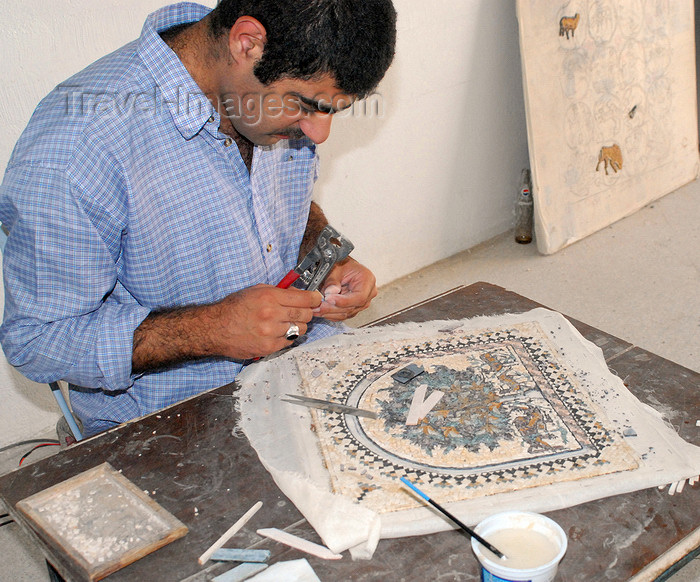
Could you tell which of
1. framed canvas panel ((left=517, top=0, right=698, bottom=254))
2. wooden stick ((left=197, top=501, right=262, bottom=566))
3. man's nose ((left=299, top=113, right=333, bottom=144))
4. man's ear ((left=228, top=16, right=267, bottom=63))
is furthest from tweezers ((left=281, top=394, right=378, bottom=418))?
framed canvas panel ((left=517, top=0, right=698, bottom=254))

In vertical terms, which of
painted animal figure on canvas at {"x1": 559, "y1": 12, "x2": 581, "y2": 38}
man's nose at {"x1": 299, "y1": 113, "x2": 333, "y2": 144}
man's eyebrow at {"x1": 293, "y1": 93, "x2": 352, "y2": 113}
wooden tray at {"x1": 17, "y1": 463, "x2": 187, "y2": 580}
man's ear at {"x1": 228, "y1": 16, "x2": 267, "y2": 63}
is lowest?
wooden tray at {"x1": 17, "y1": 463, "x2": 187, "y2": 580}

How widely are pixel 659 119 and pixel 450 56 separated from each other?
4.96ft

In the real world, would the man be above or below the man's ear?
below

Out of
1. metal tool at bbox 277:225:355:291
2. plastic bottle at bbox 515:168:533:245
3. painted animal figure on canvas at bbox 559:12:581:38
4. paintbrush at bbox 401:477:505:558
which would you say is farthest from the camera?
plastic bottle at bbox 515:168:533:245

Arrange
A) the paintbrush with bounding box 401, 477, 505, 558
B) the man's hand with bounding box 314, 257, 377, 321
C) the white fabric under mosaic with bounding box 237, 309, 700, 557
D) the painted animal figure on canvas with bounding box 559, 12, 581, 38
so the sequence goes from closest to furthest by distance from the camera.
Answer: the paintbrush with bounding box 401, 477, 505, 558 < the white fabric under mosaic with bounding box 237, 309, 700, 557 < the man's hand with bounding box 314, 257, 377, 321 < the painted animal figure on canvas with bounding box 559, 12, 581, 38

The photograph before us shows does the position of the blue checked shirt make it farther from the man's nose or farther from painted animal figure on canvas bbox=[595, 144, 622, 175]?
painted animal figure on canvas bbox=[595, 144, 622, 175]

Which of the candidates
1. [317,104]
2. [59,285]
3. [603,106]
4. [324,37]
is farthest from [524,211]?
[59,285]

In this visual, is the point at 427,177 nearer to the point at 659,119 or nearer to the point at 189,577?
the point at 659,119

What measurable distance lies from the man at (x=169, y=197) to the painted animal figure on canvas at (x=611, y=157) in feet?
8.64

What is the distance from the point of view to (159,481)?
1.22 metres

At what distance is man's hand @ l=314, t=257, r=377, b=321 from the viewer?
167 cm

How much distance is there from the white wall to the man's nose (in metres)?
1.18

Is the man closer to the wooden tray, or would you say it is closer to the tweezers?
the tweezers

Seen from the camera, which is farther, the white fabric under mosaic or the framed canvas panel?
the framed canvas panel
